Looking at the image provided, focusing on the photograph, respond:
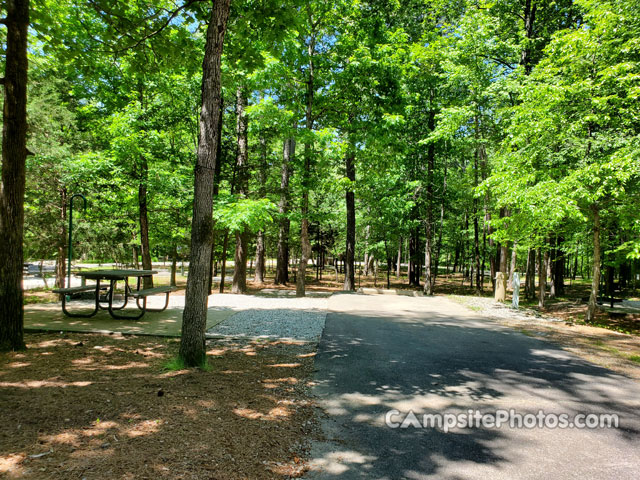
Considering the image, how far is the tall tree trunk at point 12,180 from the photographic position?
480cm

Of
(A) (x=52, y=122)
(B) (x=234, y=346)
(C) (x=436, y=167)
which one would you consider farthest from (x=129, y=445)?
(C) (x=436, y=167)

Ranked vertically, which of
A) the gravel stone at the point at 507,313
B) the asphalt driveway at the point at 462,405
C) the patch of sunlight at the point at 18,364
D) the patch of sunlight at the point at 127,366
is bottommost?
the gravel stone at the point at 507,313

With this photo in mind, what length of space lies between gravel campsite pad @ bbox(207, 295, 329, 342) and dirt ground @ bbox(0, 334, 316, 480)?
1768 mm

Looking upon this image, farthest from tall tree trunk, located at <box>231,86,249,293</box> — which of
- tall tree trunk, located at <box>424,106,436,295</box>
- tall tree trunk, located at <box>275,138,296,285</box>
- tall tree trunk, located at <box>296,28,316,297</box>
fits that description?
tall tree trunk, located at <box>424,106,436,295</box>

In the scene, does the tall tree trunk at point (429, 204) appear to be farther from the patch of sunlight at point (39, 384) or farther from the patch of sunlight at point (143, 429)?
the patch of sunlight at point (143, 429)

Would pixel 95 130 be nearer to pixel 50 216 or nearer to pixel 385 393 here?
pixel 50 216

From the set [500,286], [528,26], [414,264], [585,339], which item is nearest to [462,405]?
[585,339]

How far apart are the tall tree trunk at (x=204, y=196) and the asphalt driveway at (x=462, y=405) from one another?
177cm

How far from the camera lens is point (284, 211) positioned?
46.0ft

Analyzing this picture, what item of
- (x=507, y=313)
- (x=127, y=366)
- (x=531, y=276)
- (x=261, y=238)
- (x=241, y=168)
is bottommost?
(x=507, y=313)

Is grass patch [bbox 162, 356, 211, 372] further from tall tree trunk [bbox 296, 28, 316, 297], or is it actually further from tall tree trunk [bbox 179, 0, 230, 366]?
tall tree trunk [bbox 296, 28, 316, 297]

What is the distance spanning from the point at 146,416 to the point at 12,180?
13.5 feet

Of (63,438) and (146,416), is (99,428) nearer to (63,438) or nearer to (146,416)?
(63,438)

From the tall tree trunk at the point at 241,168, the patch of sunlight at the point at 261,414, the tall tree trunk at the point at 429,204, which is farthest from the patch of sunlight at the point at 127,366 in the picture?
the tall tree trunk at the point at 429,204
